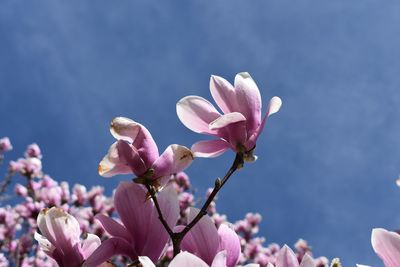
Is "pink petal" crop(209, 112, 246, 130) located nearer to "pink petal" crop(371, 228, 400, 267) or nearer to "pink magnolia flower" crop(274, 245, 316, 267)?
"pink magnolia flower" crop(274, 245, 316, 267)

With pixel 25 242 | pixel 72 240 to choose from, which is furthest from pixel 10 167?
pixel 72 240

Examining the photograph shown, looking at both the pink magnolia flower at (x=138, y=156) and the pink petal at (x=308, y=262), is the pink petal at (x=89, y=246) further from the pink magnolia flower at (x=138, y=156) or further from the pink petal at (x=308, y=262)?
the pink petal at (x=308, y=262)

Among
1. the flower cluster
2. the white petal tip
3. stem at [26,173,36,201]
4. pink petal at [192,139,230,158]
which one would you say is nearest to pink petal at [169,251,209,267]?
the flower cluster

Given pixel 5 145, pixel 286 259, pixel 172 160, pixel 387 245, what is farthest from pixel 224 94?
pixel 5 145

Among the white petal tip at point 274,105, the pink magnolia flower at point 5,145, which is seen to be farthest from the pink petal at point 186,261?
the pink magnolia flower at point 5,145

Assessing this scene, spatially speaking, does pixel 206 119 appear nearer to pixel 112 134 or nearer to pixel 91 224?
pixel 112 134

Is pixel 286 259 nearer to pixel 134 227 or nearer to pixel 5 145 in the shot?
pixel 134 227

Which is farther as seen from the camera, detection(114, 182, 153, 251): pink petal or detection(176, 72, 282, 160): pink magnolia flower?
detection(176, 72, 282, 160): pink magnolia flower
